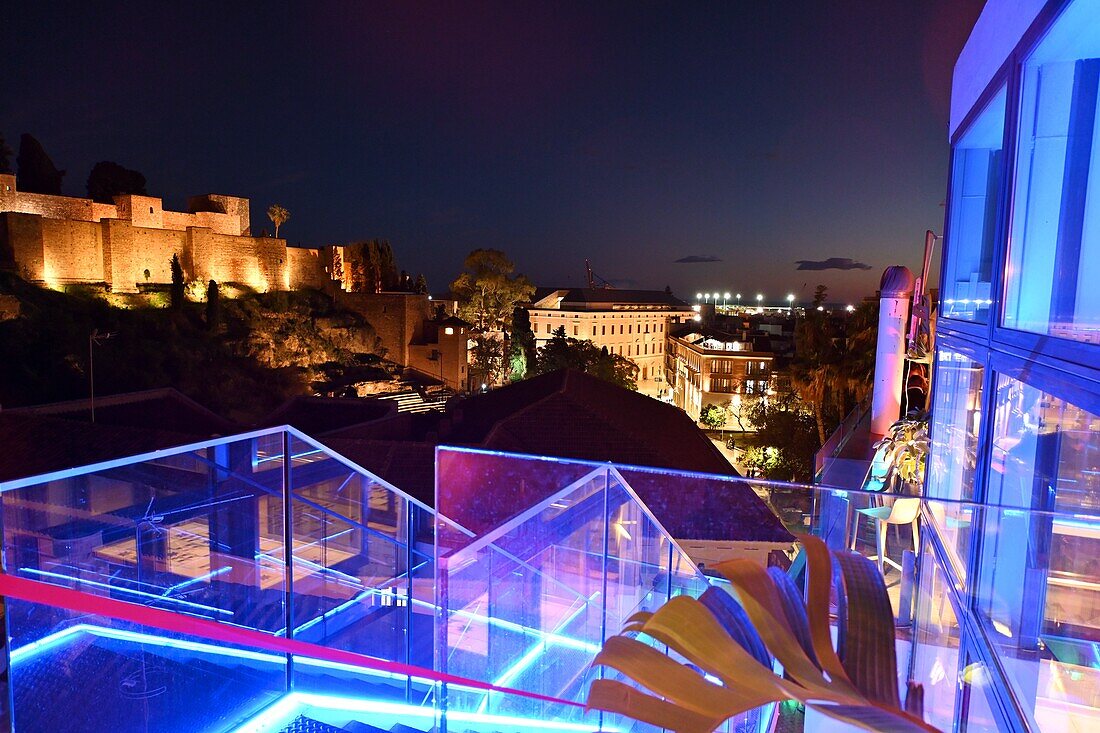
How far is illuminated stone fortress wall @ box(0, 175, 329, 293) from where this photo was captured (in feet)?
97.6

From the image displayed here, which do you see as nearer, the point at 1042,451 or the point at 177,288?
the point at 1042,451

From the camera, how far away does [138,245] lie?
111 ft

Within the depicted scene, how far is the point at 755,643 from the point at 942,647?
1.71 meters

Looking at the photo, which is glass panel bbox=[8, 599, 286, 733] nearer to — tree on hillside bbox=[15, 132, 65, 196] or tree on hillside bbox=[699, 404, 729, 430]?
tree on hillside bbox=[699, 404, 729, 430]

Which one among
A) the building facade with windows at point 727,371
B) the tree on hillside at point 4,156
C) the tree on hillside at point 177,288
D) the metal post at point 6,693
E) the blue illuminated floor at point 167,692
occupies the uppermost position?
the tree on hillside at point 4,156

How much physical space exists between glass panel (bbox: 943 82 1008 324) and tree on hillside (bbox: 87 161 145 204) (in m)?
44.3

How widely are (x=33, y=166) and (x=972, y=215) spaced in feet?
147

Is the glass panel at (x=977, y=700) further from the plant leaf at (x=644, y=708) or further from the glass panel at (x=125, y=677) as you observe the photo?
the glass panel at (x=125, y=677)

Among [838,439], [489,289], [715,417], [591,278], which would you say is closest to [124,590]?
[838,439]

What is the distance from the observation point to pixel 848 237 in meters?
52.9

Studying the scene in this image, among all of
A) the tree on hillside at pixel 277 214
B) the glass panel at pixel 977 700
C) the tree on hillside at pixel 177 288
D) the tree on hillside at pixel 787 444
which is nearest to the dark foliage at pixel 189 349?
the tree on hillside at pixel 177 288

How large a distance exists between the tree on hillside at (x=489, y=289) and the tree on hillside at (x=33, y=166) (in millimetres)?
22612

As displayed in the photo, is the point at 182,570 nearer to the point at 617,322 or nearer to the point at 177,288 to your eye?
the point at 177,288

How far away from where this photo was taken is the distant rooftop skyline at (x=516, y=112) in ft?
57.3
